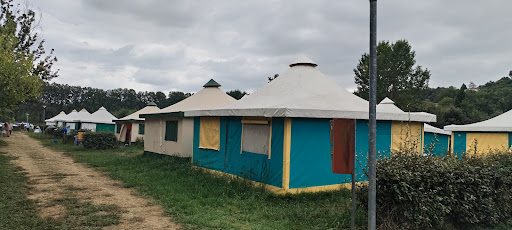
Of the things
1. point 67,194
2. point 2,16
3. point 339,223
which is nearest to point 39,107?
point 2,16

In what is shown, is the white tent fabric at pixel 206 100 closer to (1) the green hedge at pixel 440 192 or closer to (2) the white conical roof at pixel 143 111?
(2) the white conical roof at pixel 143 111

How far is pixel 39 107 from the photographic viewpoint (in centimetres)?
7394

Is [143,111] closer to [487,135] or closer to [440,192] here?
[487,135]

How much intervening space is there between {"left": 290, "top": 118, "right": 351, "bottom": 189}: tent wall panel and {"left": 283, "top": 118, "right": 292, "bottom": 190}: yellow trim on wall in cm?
10

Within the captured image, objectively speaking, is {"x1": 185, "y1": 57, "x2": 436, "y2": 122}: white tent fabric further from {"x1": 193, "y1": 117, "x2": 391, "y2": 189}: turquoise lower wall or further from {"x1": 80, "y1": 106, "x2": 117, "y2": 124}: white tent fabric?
{"x1": 80, "y1": 106, "x2": 117, "y2": 124}: white tent fabric

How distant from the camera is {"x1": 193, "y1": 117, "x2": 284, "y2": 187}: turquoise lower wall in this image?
8258 millimetres

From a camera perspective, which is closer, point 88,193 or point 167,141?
point 88,193

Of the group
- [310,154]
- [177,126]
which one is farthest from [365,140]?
[177,126]

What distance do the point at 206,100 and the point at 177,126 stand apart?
13.3 feet

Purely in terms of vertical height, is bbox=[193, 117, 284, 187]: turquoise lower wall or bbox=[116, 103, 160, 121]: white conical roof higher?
bbox=[116, 103, 160, 121]: white conical roof

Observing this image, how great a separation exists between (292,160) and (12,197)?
20.2 ft

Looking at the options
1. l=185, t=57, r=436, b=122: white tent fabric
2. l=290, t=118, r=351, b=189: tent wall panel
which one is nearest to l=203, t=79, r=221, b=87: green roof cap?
l=185, t=57, r=436, b=122: white tent fabric

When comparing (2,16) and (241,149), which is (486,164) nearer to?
(241,149)

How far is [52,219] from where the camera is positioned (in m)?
6.21
